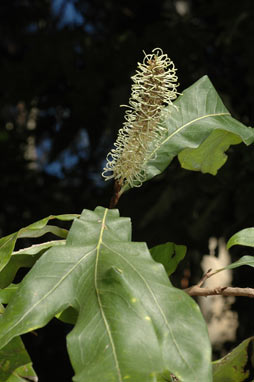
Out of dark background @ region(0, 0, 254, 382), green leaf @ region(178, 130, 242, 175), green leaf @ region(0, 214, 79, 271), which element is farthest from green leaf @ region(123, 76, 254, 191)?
dark background @ region(0, 0, 254, 382)

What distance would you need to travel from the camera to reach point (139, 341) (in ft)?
1.18

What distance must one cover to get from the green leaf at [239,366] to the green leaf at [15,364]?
21 cm

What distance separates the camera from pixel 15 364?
1.40 ft

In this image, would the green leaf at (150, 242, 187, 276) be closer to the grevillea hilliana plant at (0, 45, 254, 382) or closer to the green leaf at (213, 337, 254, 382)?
the grevillea hilliana plant at (0, 45, 254, 382)

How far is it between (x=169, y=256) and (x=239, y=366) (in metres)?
0.14

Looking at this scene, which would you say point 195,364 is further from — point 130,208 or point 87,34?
point 87,34

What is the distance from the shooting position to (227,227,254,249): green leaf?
0.51 meters

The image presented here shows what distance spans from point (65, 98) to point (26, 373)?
5.84ft

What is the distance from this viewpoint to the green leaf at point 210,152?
0.62 metres

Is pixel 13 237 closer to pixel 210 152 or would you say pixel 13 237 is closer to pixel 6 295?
pixel 6 295

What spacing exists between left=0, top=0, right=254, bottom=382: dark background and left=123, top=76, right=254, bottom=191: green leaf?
0.56m

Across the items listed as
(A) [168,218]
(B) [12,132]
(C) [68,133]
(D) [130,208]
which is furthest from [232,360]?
(B) [12,132]

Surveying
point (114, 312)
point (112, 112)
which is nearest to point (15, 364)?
point (114, 312)

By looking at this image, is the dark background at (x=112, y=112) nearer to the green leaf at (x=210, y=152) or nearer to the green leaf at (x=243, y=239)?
the green leaf at (x=210, y=152)
